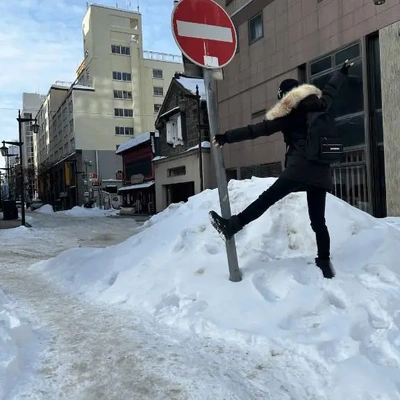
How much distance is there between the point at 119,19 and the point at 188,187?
129 ft

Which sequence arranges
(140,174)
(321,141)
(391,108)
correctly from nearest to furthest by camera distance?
(321,141) < (391,108) < (140,174)

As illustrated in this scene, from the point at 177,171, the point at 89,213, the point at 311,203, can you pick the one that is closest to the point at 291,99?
the point at 311,203

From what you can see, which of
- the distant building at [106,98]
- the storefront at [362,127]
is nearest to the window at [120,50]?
the distant building at [106,98]

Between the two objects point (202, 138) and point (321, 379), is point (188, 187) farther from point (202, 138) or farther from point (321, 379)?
point (321, 379)

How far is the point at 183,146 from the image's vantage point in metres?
26.6

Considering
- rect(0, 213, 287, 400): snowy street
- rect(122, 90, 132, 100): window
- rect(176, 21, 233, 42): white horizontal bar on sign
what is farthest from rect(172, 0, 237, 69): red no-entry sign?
rect(122, 90, 132, 100): window

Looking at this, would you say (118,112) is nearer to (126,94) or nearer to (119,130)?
(119,130)

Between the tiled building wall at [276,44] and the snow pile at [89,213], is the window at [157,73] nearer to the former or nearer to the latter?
the snow pile at [89,213]

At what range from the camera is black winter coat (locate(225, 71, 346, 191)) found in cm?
356

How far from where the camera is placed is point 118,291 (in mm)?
4516

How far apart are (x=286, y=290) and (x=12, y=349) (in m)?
2.21

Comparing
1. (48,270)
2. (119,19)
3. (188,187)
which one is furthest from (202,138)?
(119,19)

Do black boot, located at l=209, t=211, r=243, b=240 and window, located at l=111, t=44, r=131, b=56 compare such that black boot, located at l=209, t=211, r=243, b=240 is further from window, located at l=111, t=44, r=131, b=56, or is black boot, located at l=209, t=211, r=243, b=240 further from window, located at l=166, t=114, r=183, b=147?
window, located at l=111, t=44, r=131, b=56

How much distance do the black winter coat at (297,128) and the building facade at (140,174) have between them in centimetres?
2769
